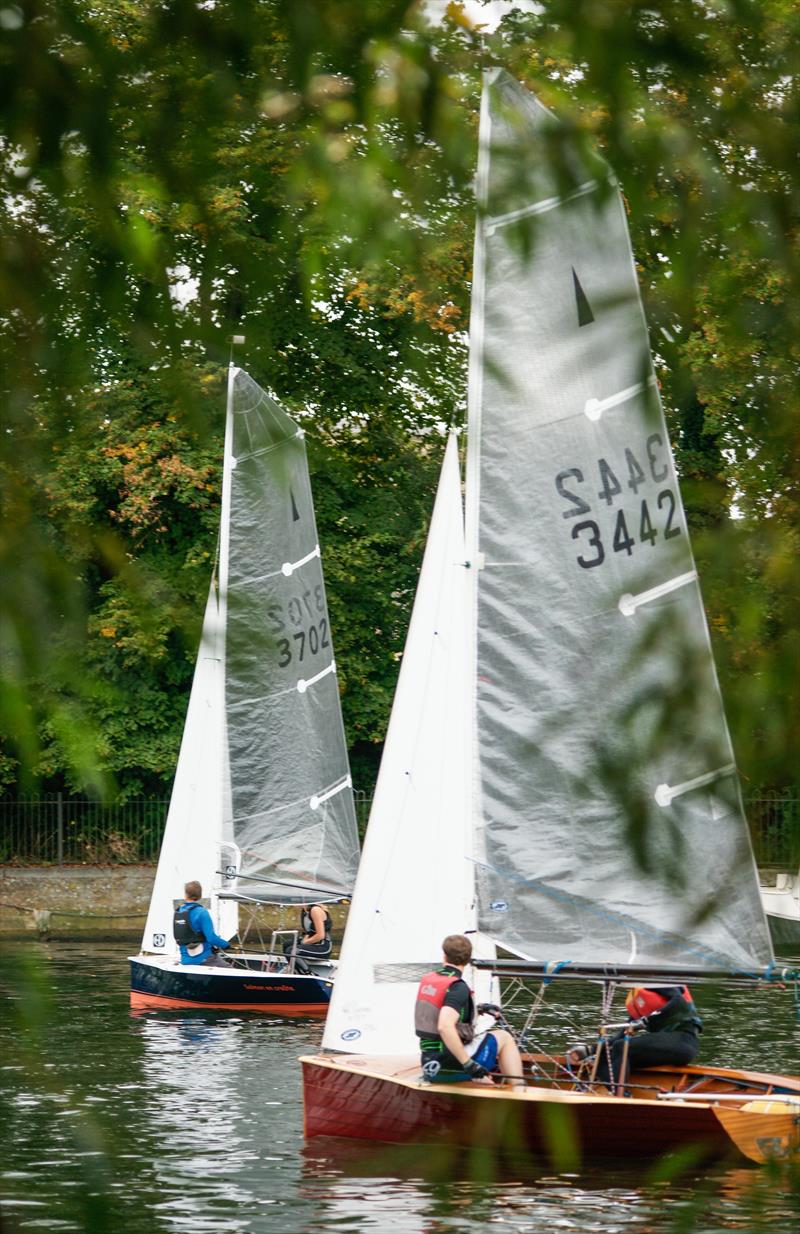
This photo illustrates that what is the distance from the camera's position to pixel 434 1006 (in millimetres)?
13758

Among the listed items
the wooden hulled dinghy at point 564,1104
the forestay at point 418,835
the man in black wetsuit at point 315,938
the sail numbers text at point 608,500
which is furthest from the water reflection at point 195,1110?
the sail numbers text at point 608,500

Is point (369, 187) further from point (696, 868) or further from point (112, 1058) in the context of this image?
point (112, 1058)

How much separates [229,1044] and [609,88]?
1884 centimetres

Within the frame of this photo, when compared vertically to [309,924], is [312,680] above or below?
above

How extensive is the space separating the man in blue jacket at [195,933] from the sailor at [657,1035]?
35.0 ft

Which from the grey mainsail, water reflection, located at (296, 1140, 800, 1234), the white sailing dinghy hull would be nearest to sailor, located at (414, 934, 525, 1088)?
water reflection, located at (296, 1140, 800, 1234)

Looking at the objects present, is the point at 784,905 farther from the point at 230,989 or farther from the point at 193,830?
the point at 193,830

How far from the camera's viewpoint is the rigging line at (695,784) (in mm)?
3734

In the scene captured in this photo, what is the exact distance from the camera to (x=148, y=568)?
3807 millimetres

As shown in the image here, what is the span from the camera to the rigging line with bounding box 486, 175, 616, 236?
3.81m

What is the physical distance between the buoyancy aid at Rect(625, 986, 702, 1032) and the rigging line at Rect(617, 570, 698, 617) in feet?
33.4

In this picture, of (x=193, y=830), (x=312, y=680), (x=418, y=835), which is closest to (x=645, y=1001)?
(x=418, y=835)

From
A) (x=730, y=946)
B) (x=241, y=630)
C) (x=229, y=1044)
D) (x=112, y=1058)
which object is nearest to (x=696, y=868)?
(x=241, y=630)

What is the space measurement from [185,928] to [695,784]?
21.3 m
